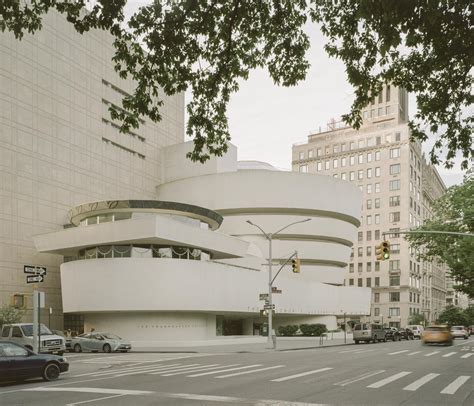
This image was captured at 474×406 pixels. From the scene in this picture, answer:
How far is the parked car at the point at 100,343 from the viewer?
38.2 meters

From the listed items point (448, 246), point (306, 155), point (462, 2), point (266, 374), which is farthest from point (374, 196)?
point (462, 2)

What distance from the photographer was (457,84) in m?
14.8

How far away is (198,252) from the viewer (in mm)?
54938

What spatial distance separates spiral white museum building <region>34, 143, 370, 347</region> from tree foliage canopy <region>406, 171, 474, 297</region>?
18.3m

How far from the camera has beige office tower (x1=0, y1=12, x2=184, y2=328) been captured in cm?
5506

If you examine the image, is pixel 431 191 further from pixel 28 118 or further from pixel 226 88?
pixel 226 88

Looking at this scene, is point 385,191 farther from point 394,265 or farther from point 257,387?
point 257,387

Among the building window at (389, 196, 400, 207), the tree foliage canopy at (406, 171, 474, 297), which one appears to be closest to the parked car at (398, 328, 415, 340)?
the tree foliage canopy at (406, 171, 474, 297)

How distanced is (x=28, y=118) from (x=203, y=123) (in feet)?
Answer: 154

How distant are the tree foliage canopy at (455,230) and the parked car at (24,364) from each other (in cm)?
3502

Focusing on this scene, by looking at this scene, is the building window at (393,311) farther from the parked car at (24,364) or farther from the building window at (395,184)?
the parked car at (24,364)

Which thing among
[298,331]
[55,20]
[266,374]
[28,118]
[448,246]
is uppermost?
[55,20]

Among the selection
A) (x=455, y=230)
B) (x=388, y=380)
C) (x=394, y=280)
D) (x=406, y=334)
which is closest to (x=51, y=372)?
(x=388, y=380)

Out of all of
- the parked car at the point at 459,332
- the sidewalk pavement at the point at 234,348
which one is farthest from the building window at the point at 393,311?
the sidewalk pavement at the point at 234,348
